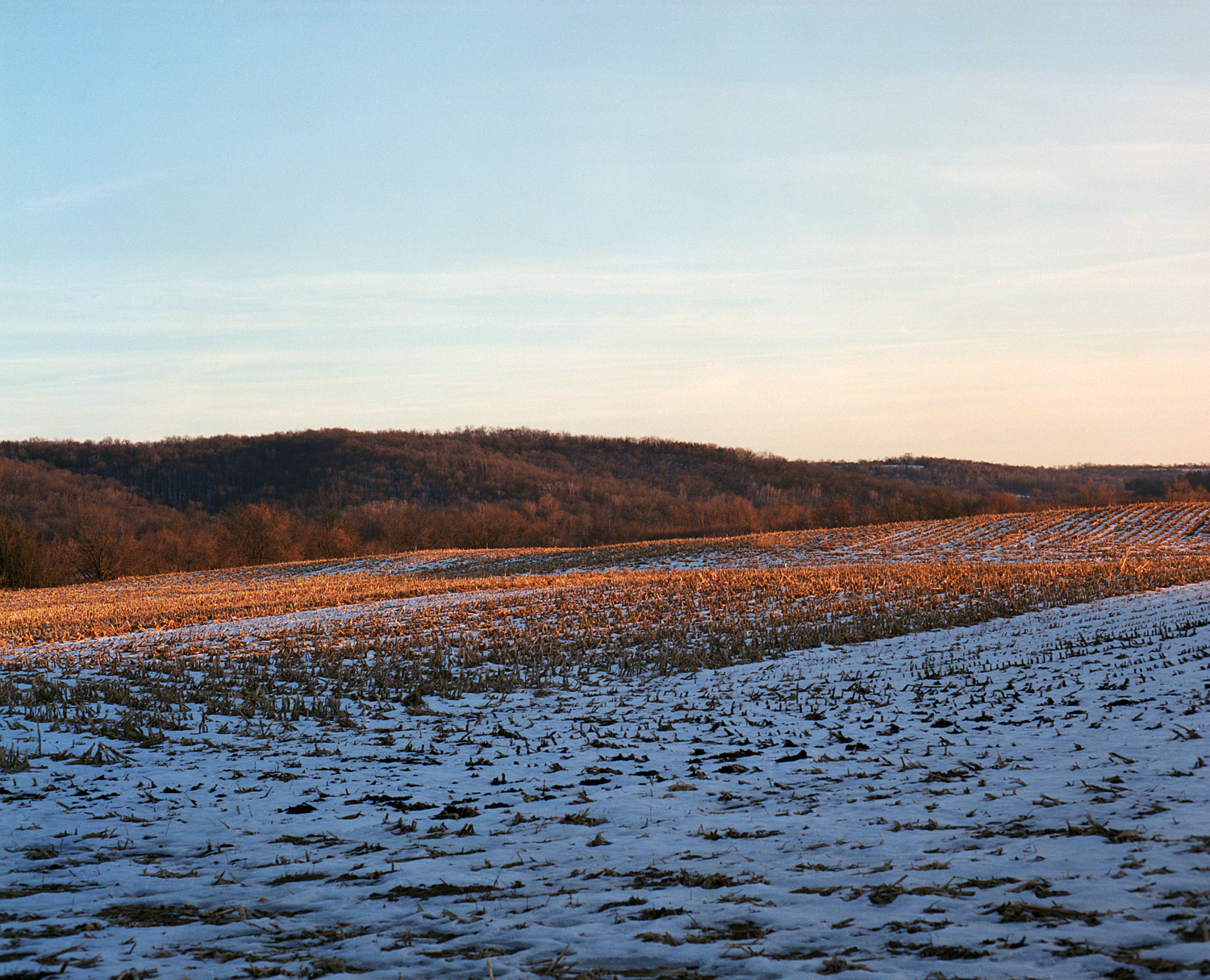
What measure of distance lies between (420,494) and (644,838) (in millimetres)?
134867

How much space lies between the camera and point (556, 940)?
14.0 ft

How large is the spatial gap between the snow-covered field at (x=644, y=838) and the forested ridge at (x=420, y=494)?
165ft

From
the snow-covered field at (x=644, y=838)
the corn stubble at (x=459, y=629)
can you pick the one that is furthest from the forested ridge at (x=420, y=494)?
the snow-covered field at (x=644, y=838)

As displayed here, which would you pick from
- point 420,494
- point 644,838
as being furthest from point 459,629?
point 420,494

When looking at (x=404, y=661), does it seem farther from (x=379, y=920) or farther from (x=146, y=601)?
(x=146, y=601)

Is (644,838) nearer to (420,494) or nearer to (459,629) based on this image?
(459,629)

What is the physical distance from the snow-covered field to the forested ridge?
1984 inches

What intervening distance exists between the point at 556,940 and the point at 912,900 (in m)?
1.83

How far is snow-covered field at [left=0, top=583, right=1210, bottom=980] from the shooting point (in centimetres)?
407

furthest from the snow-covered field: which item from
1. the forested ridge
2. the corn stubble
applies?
the forested ridge

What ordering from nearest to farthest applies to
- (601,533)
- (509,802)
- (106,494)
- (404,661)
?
1. (509,802)
2. (404,661)
3. (601,533)
4. (106,494)

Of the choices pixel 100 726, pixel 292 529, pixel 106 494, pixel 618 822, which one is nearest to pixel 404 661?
pixel 100 726

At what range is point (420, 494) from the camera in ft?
452

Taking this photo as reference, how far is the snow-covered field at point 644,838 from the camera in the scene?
4.07 m
